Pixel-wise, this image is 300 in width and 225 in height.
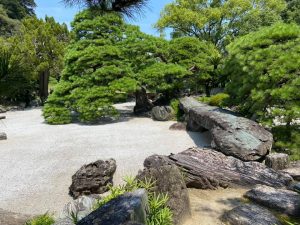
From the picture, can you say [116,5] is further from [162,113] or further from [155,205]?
[162,113]

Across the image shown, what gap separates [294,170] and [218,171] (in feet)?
5.80

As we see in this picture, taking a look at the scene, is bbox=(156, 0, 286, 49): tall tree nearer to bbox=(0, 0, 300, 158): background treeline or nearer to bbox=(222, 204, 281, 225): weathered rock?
bbox=(0, 0, 300, 158): background treeline

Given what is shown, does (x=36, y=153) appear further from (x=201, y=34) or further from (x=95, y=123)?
(x=201, y=34)

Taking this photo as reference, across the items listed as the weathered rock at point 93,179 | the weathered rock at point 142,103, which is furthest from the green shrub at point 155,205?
the weathered rock at point 142,103

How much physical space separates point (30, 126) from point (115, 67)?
14.7ft

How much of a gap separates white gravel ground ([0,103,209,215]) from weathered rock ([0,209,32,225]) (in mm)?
565

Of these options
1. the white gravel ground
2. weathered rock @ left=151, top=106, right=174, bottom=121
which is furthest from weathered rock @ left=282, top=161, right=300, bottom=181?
weathered rock @ left=151, top=106, right=174, bottom=121

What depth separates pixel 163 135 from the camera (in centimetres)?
1101

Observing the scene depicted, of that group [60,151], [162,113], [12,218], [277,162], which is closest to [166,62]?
[162,113]

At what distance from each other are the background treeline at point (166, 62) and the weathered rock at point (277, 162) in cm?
87

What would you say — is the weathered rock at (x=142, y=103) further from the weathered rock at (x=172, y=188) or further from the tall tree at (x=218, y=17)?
the tall tree at (x=218, y=17)

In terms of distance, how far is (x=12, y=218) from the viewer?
4988mm

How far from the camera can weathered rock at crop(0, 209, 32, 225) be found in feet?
15.8

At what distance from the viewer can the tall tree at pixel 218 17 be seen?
27106 mm
